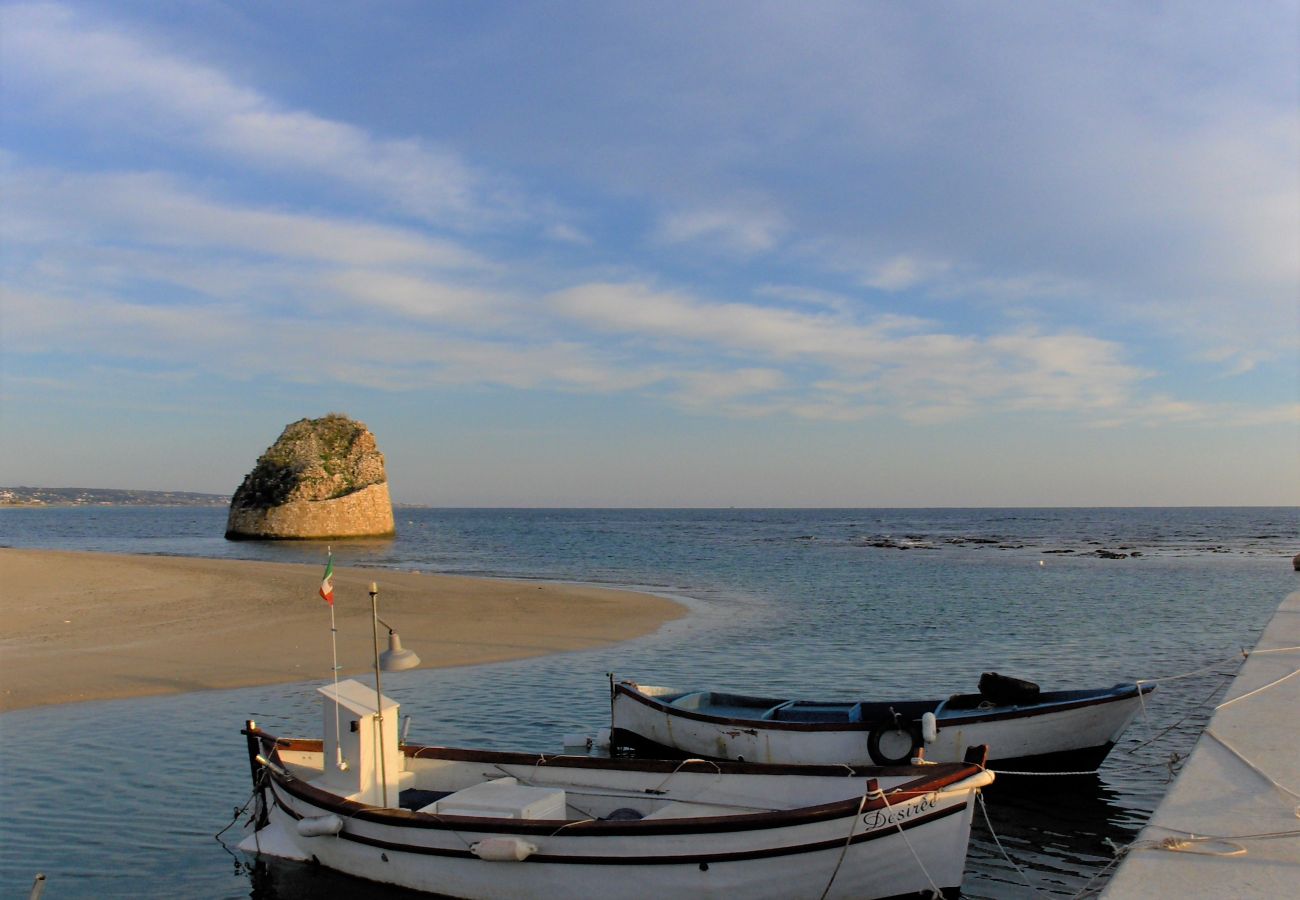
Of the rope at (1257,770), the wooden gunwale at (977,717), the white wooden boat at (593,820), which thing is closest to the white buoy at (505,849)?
the white wooden boat at (593,820)

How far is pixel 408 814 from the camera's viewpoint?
8.84 m

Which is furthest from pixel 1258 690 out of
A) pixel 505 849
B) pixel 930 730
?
pixel 505 849

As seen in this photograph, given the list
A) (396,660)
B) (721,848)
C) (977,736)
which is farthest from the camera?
(977,736)

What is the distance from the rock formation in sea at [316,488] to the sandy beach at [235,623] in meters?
42.4

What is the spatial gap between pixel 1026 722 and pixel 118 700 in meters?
14.8

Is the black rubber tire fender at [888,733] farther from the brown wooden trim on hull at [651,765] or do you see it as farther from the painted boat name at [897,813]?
the painted boat name at [897,813]

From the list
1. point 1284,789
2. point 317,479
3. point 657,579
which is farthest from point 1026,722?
point 317,479

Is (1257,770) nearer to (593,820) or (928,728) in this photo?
(928,728)

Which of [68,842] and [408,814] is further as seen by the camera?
[68,842]

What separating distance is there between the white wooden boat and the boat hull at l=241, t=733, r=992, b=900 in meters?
0.01

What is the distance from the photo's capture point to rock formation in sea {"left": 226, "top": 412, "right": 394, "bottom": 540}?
82188mm

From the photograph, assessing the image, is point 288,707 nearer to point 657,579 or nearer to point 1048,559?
point 657,579

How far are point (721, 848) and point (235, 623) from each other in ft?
69.8

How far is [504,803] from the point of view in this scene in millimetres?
8992
